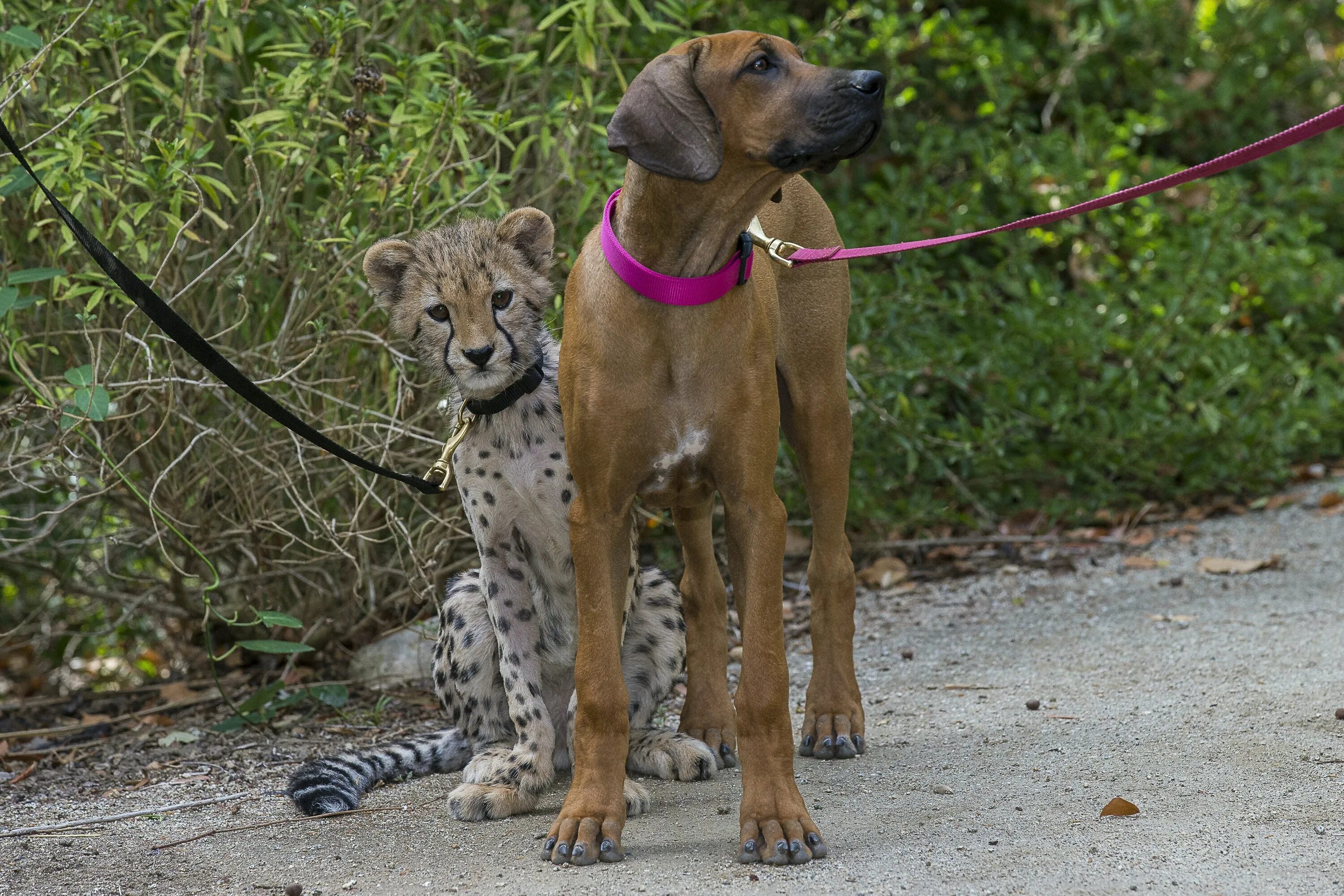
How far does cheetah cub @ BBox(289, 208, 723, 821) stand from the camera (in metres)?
4.08

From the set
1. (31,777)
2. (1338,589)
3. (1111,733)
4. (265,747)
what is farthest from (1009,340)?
(31,777)

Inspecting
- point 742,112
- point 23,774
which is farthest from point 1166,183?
point 23,774

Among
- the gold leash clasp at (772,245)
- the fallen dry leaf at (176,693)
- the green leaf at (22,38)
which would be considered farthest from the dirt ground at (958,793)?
the green leaf at (22,38)

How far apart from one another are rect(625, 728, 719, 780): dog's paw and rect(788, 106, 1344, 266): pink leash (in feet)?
4.96

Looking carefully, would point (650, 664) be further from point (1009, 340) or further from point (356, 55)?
point (1009, 340)

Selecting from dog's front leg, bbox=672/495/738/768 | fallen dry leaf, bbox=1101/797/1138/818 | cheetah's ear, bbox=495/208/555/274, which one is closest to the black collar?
cheetah's ear, bbox=495/208/555/274

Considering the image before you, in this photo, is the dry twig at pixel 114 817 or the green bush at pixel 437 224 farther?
the green bush at pixel 437 224

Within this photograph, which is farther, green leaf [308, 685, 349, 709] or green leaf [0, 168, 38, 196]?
green leaf [308, 685, 349, 709]

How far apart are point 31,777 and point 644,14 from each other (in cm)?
353

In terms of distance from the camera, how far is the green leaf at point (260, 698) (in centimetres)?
521

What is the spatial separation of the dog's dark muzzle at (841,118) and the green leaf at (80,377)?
2556 millimetres

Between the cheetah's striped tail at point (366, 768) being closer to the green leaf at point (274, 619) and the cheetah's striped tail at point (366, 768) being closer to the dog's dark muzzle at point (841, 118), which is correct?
the green leaf at point (274, 619)

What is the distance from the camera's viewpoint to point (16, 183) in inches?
176

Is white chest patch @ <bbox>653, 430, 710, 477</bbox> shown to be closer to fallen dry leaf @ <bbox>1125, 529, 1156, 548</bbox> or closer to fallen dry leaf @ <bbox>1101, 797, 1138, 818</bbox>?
fallen dry leaf @ <bbox>1101, 797, 1138, 818</bbox>
